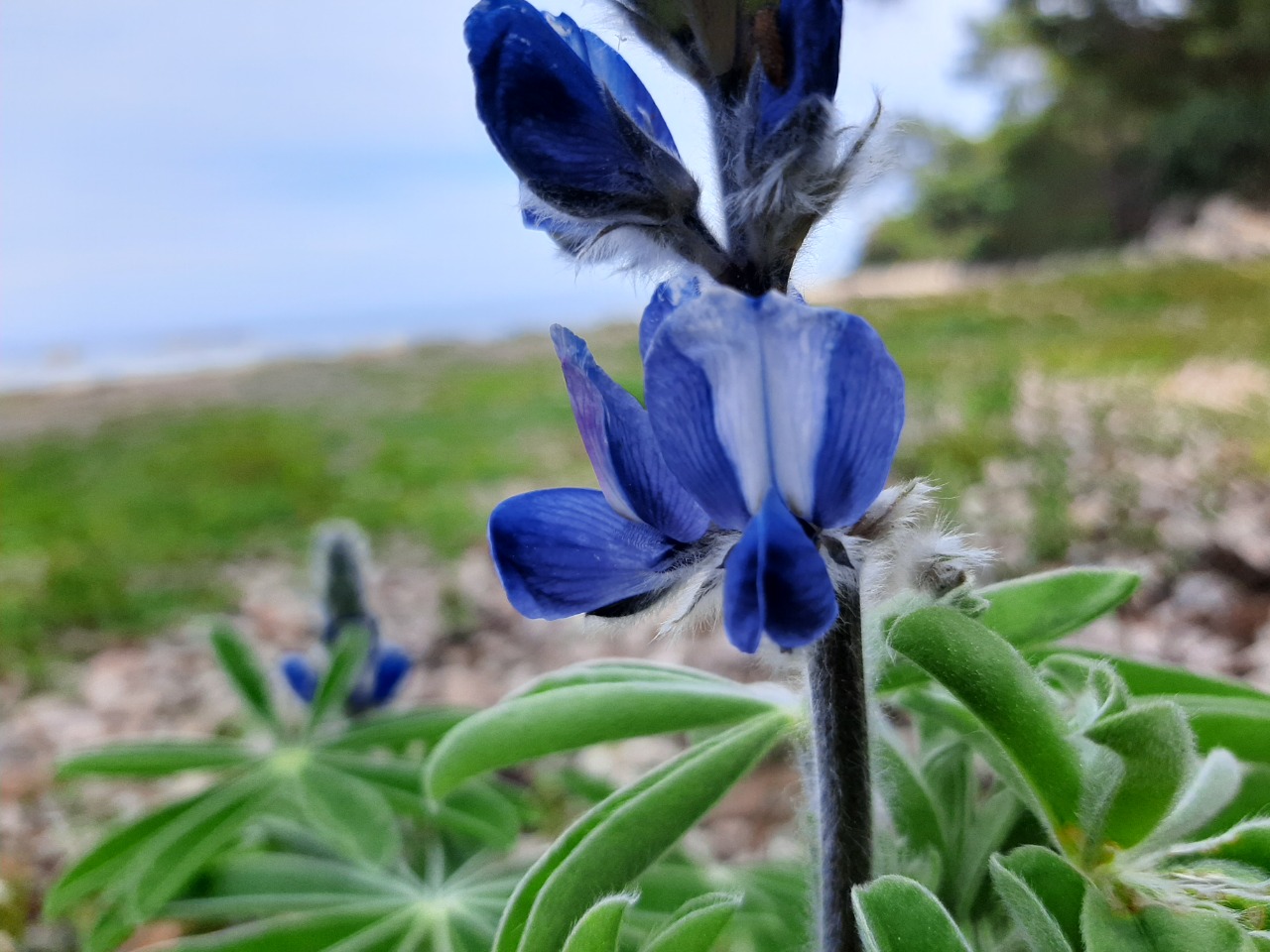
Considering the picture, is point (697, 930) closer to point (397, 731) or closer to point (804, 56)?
point (804, 56)

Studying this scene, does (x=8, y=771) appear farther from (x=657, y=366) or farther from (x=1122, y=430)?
(x=1122, y=430)

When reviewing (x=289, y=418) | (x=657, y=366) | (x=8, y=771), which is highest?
(x=657, y=366)

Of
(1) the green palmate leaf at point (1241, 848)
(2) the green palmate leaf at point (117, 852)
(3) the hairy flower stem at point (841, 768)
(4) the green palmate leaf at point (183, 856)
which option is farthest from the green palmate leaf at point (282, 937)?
(1) the green palmate leaf at point (1241, 848)

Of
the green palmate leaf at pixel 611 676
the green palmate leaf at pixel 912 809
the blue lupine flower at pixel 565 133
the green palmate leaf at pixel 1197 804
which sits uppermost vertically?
the blue lupine flower at pixel 565 133

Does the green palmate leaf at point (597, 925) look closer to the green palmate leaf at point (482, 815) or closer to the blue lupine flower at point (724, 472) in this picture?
the blue lupine flower at point (724, 472)

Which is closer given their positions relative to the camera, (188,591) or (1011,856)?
(1011,856)

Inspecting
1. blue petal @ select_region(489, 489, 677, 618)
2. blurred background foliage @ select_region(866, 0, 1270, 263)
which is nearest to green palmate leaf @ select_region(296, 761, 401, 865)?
blue petal @ select_region(489, 489, 677, 618)

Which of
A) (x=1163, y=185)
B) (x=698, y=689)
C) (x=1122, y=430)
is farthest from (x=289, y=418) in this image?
(x=1163, y=185)
